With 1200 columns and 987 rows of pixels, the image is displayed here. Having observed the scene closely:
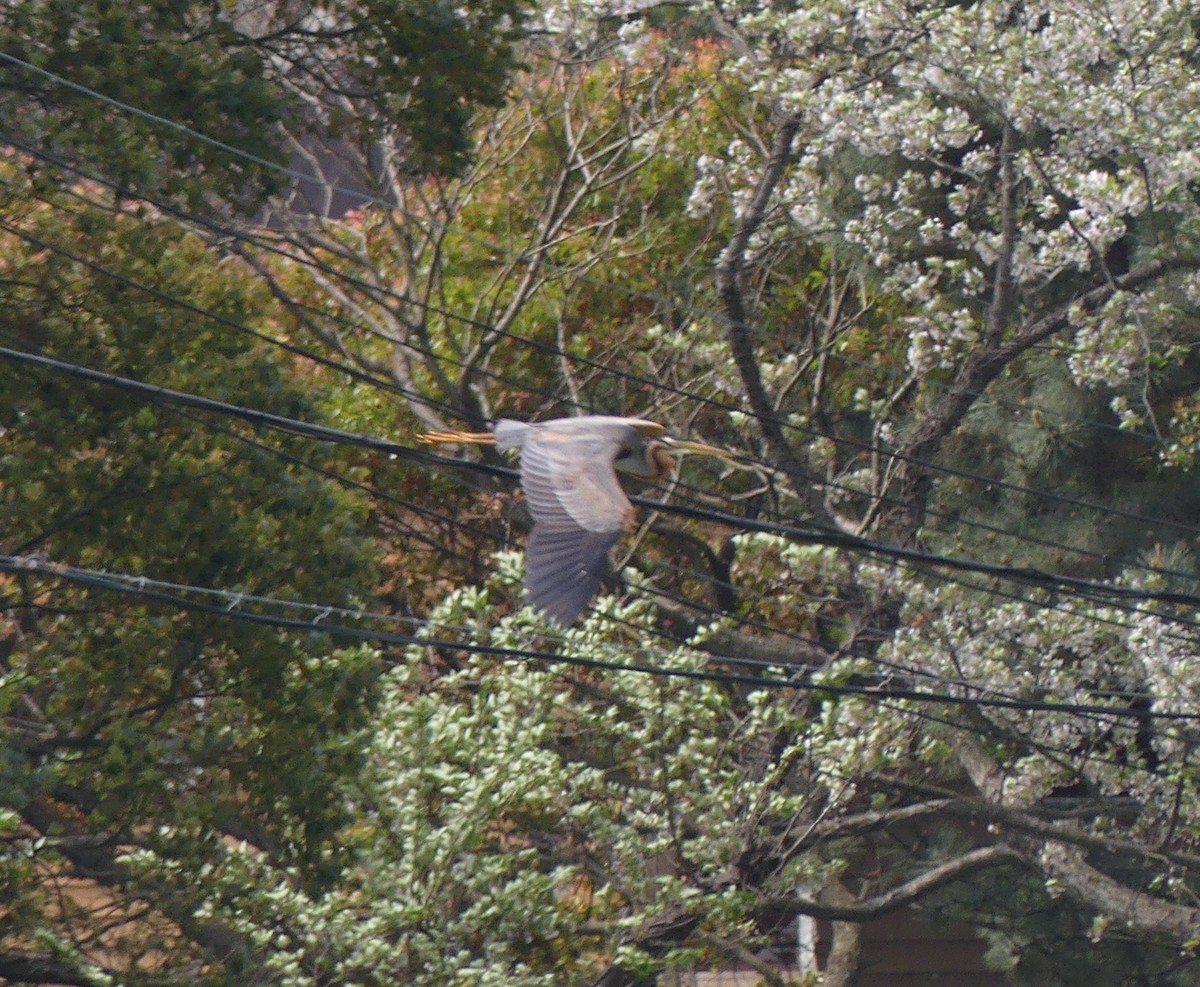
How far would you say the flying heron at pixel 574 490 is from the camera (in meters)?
5.56

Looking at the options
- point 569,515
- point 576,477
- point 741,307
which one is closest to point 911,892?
point 741,307

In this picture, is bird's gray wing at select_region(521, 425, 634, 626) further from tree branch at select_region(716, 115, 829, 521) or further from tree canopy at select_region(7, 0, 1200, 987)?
tree branch at select_region(716, 115, 829, 521)

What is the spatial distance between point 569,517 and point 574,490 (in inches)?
6.5

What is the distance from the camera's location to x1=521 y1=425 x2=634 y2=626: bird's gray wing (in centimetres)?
551

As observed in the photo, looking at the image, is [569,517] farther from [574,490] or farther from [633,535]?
[633,535]

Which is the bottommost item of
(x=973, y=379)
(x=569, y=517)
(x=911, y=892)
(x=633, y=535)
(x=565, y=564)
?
(x=911, y=892)

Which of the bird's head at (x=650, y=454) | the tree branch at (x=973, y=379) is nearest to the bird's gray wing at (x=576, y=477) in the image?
the bird's head at (x=650, y=454)

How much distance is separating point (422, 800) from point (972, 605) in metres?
3.06

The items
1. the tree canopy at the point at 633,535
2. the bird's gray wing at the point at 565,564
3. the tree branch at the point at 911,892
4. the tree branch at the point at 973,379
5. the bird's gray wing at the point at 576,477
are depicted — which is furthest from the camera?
the tree branch at the point at 911,892

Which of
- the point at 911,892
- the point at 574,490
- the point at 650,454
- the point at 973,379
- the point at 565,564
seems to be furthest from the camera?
the point at 911,892

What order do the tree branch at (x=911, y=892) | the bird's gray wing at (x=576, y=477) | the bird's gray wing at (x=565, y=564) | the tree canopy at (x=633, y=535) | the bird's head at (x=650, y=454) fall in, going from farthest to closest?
the tree branch at (x=911, y=892) → the tree canopy at (x=633, y=535) → the bird's head at (x=650, y=454) → the bird's gray wing at (x=576, y=477) → the bird's gray wing at (x=565, y=564)

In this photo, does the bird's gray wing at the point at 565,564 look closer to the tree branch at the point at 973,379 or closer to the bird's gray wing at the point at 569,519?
the bird's gray wing at the point at 569,519

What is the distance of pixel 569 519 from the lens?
5.75 meters

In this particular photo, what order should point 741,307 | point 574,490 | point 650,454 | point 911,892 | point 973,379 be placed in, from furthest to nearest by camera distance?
point 911,892, point 741,307, point 973,379, point 650,454, point 574,490
